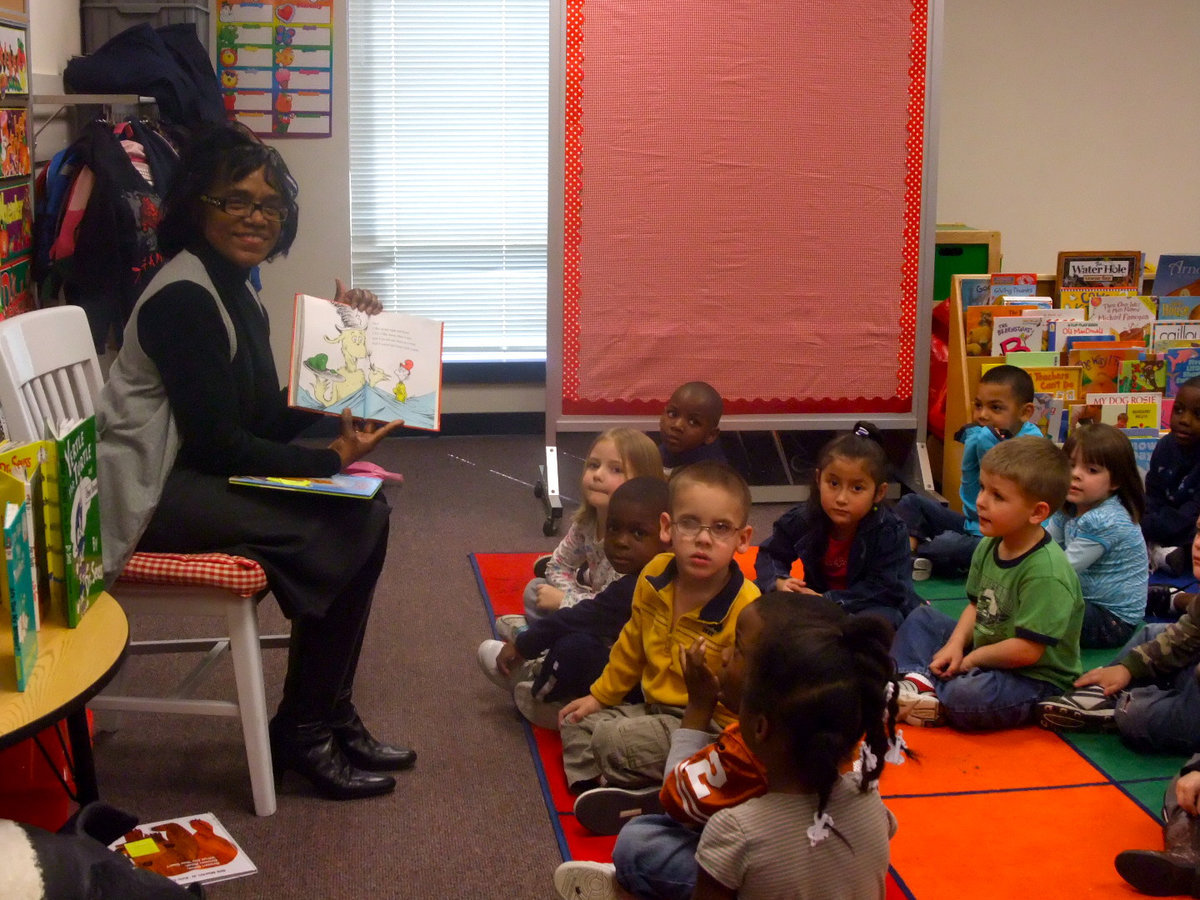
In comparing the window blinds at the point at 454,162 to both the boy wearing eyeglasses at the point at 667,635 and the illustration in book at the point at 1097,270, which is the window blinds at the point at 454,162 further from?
the boy wearing eyeglasses at the point at 667,635

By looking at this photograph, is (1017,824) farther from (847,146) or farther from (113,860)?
(847,146)

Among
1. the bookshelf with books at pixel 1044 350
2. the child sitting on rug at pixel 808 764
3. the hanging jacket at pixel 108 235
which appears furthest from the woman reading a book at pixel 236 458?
the bookshelf with books at pixel 1044 350

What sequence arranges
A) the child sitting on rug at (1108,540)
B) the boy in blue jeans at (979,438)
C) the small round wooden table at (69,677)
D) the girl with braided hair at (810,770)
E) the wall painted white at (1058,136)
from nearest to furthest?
the small round wooden table at (69,677)
the girl with braided hair at (810,770)
the child sitting on rug at (1108,540)
the boy in blue jeans at (979,438)
the wall painted white at (1058,136)

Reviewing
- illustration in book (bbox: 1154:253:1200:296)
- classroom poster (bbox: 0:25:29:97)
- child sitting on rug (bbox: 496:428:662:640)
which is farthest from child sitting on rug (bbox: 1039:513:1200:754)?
classroom poster (bbox: 0:25:29:97)

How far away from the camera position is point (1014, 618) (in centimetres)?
271

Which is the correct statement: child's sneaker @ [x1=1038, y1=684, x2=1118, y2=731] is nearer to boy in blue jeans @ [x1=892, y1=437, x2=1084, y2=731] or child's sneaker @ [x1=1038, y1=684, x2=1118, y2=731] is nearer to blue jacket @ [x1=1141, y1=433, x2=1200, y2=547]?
boy in blue jeans @ [x1=892, y1=437, x2=1084, y2=731]

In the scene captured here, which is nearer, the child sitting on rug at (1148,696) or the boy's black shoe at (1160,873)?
the boy's black shoe at (1160,873)

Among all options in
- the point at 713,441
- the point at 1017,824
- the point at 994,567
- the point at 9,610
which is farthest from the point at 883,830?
the point at 713,441

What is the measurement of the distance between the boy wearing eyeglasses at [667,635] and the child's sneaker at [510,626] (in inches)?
A: 22.9

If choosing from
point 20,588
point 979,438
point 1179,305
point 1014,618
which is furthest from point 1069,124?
point 20,588

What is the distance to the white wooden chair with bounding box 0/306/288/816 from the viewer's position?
81.9 inches

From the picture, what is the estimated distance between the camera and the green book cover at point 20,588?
1.37m

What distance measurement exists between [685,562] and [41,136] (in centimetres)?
254

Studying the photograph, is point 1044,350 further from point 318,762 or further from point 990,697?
point 318,762
